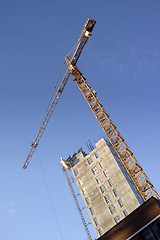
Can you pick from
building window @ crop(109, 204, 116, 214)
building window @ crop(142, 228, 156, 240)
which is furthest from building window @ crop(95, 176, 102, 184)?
building window @ crop(142, 228, 156, 240)

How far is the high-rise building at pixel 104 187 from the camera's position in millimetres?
53344

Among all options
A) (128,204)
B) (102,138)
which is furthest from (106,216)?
(102,138)

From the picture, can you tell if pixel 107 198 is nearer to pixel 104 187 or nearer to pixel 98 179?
pixel 104 187

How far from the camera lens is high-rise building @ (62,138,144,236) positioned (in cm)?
5334

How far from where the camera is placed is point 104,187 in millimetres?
59219

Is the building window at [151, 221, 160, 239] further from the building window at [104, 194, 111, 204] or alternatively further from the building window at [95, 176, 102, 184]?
the building window at [95, 176, 102, 184]

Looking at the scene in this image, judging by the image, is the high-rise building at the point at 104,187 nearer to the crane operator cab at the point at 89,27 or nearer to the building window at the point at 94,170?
the building window at the point at 94,170

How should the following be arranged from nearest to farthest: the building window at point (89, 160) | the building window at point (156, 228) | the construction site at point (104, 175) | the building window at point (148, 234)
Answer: the building window at point (156, 228)
the building window at point (148, 234)
the construction site at point (104, 175)
the building window at point (89, 160)

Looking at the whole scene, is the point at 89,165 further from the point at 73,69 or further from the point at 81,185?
the point at 73,69

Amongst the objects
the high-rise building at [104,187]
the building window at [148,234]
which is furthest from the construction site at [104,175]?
the building window at [148,234]

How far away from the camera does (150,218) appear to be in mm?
24406

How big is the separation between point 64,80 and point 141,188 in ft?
143

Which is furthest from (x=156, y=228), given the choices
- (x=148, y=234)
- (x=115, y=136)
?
(x=115, y=136)

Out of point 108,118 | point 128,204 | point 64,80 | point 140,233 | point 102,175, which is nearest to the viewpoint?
point 140,233
